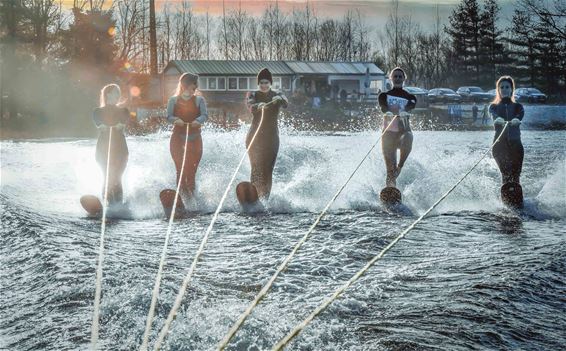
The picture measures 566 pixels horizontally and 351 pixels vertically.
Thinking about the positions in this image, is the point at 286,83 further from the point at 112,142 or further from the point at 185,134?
the point at 112,142

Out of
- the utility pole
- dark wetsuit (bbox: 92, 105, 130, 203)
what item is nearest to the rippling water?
dark wetsuit (bbox: 92, 105, 130, 203)

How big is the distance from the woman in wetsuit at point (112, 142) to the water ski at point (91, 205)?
0.49m

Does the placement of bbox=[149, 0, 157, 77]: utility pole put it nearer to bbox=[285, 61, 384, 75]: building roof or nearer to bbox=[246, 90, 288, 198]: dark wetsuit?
bbox=[285, 61, 384, 75]: building roof

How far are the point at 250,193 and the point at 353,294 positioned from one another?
4925 millimetres

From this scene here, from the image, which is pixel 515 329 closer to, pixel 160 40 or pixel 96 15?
pixel 96 15

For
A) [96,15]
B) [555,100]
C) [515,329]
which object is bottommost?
[515,329]

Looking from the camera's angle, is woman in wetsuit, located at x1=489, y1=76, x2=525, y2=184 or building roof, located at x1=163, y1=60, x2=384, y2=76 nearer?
woman in wetsuit, located at x1=489, y1=76, x2=525, y2=184

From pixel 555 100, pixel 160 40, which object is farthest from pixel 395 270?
pixel 160 40

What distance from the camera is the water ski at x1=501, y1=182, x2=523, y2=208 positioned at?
34.0 ft

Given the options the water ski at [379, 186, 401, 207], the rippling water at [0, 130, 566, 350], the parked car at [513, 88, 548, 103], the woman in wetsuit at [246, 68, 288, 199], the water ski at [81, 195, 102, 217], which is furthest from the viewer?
the parked car at [513, 88, 548, 103]

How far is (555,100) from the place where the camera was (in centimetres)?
5884

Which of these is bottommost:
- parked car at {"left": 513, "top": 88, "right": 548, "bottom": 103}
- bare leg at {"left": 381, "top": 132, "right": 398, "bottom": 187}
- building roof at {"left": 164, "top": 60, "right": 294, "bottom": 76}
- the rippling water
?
the rippling water

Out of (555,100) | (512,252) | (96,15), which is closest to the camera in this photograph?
(512,252)

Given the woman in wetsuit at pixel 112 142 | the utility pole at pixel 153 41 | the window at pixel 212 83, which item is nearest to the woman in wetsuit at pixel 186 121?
the woman in wetsuit at pixel 112 142
